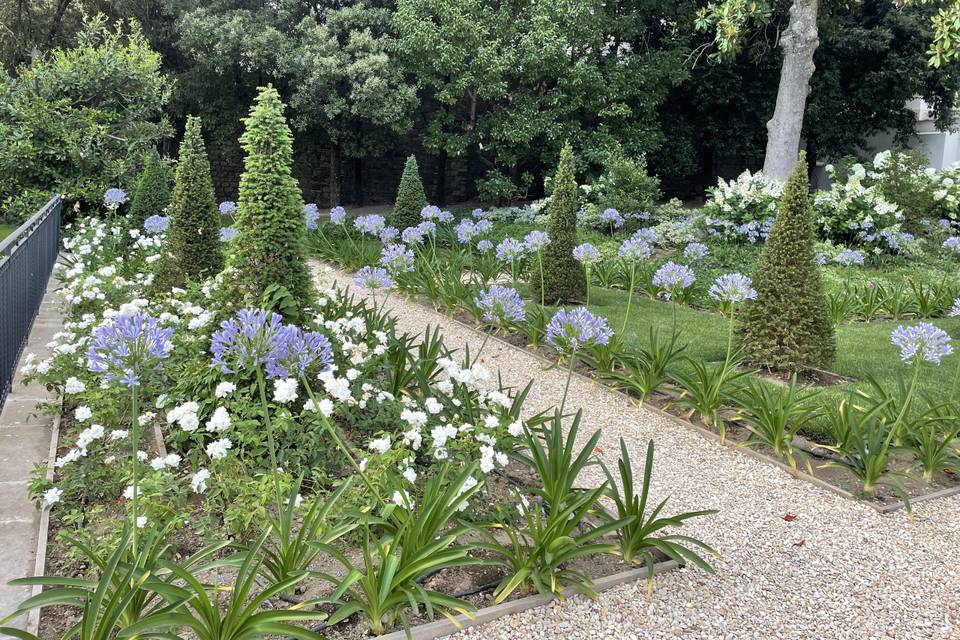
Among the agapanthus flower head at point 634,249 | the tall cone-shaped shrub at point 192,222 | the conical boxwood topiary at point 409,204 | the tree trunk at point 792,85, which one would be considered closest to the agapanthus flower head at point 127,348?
the tall cone-shaped shrub at point 192,222

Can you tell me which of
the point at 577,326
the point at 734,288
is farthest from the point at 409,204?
the point at 577,326

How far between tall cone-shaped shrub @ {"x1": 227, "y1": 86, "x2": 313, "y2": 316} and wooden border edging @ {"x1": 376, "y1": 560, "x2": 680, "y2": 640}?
6.37 feet

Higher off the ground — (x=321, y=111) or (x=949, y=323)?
(x=321, y=111)

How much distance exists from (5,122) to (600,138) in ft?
36.9

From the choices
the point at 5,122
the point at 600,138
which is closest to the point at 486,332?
the point at 5,122

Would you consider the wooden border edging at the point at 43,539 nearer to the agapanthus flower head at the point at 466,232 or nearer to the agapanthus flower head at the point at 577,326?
the agapanthus flower head at the point at 577,326

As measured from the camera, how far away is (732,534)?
299 cm

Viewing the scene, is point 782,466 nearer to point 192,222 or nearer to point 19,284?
point 192,222

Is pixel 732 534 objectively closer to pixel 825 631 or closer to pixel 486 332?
pixel 825 631

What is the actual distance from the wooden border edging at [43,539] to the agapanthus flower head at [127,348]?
2.49 ft

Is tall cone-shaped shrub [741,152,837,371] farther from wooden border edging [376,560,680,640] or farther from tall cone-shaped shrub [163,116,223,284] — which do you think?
tall cone-shaped shrub [163,116,223,284]

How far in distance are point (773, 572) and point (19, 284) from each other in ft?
15.8

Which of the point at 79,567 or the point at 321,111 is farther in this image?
the point at 321,111

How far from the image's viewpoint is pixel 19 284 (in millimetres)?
4594
